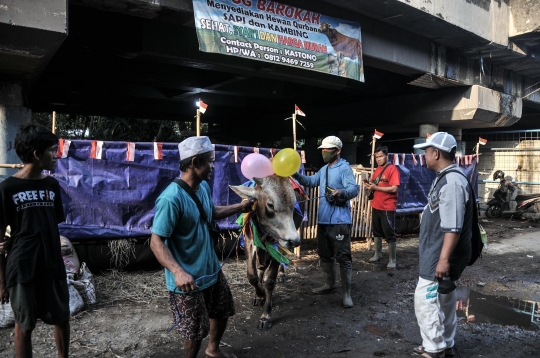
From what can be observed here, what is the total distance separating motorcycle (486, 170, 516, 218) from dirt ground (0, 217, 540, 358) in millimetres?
7993

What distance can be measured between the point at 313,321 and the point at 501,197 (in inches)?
487

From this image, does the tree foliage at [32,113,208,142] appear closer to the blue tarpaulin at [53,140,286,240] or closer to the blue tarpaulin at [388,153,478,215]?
the blue tarpaulin at [388,153,478,215]

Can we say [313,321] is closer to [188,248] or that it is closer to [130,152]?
[188,248]

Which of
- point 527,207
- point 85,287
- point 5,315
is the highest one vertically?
point 527,207

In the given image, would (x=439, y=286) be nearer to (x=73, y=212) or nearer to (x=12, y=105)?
(x=73, y=212)

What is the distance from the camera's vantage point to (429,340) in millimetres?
3545

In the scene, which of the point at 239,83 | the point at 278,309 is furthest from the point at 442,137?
the point at 239,83

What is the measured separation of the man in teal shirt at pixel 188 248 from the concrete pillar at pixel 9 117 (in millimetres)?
4361

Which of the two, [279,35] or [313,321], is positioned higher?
[279,35]

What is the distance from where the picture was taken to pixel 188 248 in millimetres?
2865

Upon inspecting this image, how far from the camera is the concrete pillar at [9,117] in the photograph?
593cm

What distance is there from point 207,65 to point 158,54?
1222mm

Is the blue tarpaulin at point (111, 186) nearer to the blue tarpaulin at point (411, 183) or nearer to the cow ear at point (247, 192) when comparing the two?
the cow ear at point (247, 192)

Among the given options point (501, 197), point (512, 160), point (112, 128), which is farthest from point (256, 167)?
point (112, 128)
